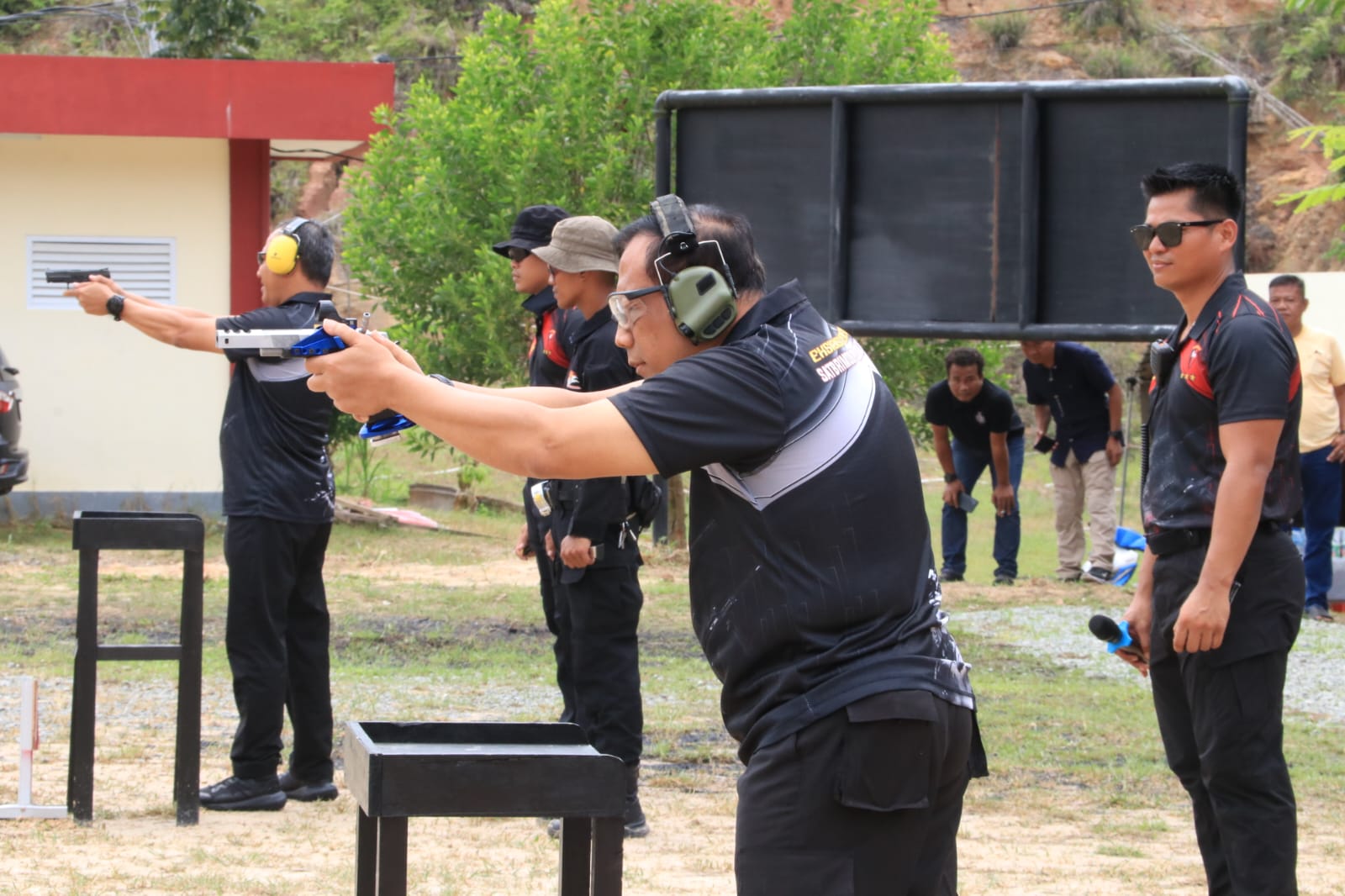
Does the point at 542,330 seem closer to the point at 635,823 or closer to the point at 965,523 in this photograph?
the point at 635,823

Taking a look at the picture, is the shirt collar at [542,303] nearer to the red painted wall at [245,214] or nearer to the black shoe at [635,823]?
the black shoe at [635,823]

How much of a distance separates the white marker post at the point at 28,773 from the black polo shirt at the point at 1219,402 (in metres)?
4.00

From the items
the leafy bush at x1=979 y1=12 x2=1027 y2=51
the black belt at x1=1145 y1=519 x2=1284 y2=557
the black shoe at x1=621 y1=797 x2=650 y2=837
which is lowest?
the black shoe at x1=621 y1=797 x2=650 y2=837

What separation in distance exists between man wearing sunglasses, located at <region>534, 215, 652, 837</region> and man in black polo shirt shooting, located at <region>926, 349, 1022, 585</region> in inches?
268

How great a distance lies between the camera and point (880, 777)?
2969mm

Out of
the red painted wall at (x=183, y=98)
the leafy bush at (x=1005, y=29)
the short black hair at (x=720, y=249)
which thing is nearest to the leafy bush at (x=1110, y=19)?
the leafy bush at (x=1005, y=29)

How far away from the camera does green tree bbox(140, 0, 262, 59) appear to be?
2312 cm

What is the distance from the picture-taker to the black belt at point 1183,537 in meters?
4.29

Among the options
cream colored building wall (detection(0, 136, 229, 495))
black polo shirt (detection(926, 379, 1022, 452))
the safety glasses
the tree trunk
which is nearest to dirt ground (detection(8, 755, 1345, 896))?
the safety glasses

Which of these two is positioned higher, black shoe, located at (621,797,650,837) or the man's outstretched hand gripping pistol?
the man's outstretched hand gripping pistol

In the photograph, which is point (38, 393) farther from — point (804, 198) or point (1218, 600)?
point (1218, 600)

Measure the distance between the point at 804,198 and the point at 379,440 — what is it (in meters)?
5.78

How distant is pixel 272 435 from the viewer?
613cm

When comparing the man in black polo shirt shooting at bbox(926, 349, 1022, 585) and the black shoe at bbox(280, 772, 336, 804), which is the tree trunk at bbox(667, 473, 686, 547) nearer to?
the man in black polo shirt shooting at bbox(926, 349, 1022, 585)
